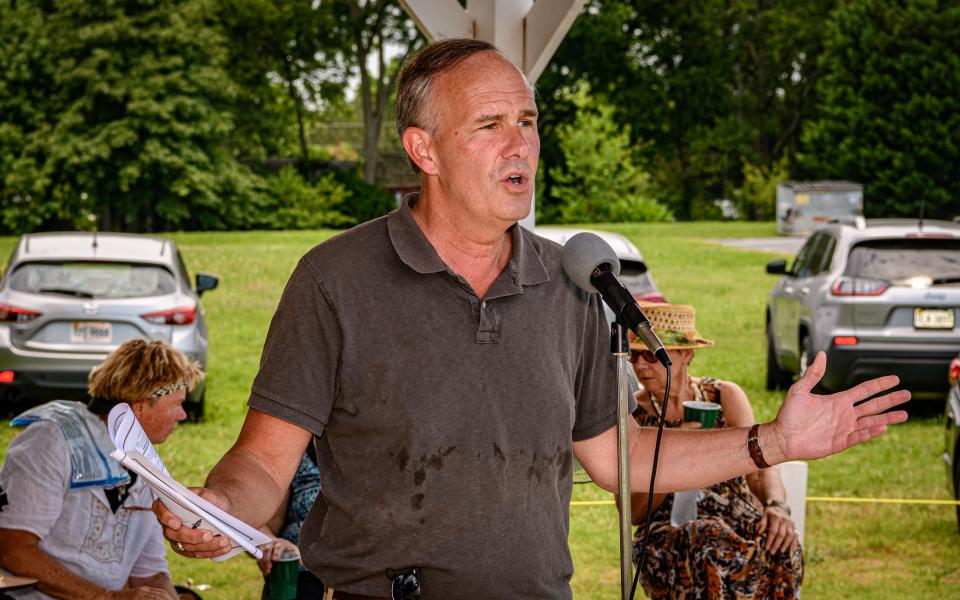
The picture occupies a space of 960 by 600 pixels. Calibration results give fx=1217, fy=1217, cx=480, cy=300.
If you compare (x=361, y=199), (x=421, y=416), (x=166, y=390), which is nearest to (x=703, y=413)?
(x=166, y=390)

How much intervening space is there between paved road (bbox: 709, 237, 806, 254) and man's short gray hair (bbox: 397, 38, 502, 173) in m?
28.6

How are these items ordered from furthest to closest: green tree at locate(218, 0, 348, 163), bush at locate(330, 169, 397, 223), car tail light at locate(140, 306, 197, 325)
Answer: green tree at locate(218, 0, 348, 163) < bush at locate(330, 169, 397, 223) < car tail light at locate(140, 306, 197, 325)

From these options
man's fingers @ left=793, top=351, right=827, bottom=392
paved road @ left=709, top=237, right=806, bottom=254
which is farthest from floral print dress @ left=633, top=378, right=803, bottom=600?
paved road @ left=709, top=237, right=806, bottom=254

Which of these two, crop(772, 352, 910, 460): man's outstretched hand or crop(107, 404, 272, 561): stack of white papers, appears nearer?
crop(107, 404, 272, 561): stack of white papers

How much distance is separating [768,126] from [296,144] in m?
21.8

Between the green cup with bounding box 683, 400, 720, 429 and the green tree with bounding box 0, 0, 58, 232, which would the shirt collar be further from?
the green tree with bounding box 0, 0, 58, 232

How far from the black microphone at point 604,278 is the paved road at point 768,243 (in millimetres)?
28604

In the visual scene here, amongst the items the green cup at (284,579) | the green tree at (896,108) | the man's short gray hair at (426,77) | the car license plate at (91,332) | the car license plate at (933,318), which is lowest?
the car license plate at (91,332)

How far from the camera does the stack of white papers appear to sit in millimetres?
1980

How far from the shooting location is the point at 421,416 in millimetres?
2375

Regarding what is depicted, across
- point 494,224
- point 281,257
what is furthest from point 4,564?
point 281,257

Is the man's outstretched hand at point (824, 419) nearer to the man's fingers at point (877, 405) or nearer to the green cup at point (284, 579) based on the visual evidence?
the man's fingers at point (877, 405)

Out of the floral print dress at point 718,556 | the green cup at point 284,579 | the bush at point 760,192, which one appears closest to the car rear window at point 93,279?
the floral print dress at point 718,556

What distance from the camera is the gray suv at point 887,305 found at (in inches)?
427
